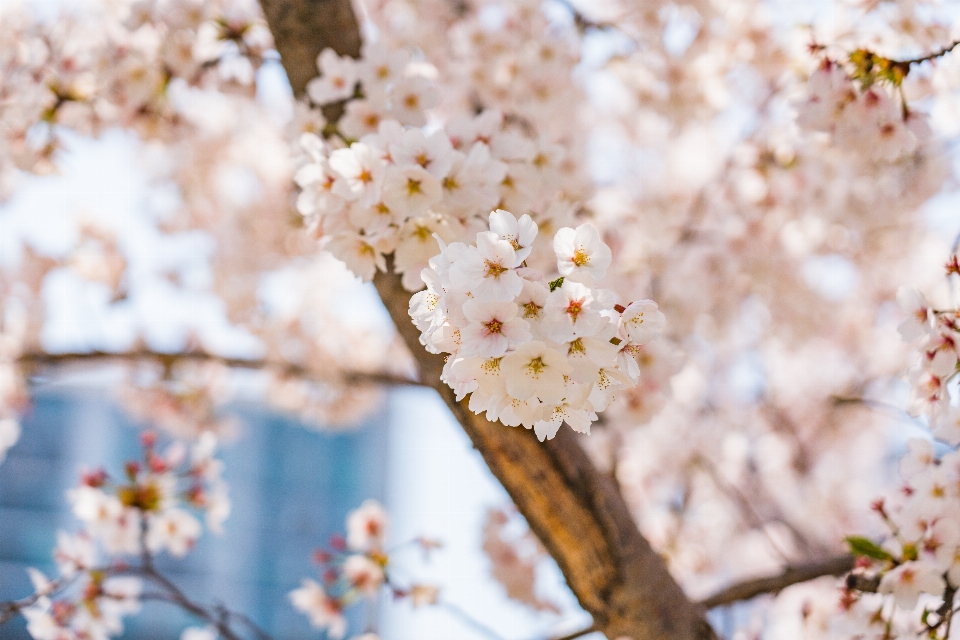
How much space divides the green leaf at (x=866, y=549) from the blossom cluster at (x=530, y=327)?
2.65ft

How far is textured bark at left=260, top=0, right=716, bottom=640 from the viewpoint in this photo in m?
1.52

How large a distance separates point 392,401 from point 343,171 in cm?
3210

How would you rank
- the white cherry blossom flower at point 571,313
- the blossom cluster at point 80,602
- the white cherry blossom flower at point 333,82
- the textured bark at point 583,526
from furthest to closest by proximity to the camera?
the blossom cluster at point 80,602, the white cherry blossom flower at point 333,82, the textured bark at point 583,526, the white cherry blossom flower at point 571,313

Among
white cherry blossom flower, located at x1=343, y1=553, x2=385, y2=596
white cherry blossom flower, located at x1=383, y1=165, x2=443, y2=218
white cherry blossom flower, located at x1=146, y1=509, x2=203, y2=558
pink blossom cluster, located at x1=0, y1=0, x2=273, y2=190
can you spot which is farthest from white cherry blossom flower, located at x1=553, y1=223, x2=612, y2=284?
white cherry blossom flower, located at x1=146, y1=509, x2=203, y2=558

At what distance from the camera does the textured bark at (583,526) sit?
1.52m

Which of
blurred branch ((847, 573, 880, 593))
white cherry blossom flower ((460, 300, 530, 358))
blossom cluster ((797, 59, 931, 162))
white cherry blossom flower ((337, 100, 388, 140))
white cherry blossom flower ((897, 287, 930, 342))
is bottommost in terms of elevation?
blurred branch ((847, 573, 880, 593))

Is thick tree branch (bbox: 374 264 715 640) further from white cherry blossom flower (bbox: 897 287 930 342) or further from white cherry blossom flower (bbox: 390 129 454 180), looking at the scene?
white cherry blossom flower (bbox: 897 287 930 342)

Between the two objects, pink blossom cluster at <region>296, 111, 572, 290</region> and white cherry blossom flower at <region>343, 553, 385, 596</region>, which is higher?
pink blossom cluster at <region>296, 111, 572, 290</region>

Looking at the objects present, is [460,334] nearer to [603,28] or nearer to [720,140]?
[603,28]

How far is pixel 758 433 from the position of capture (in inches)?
209

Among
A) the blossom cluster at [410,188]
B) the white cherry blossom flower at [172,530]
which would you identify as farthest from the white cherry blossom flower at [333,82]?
the white cherry blossom flower at [172,530]

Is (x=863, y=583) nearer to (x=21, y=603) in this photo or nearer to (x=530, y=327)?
(x=530, y=327)

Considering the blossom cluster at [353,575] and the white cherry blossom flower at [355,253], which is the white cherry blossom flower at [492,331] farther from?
the blossom cluster at [353,575]

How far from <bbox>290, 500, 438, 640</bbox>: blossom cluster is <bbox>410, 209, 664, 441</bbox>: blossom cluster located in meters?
1.43
